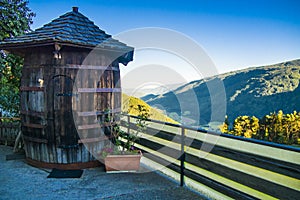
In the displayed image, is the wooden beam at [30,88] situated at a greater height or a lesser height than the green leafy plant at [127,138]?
greater

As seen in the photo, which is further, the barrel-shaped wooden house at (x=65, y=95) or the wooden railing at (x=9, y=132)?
the wooden railing at (x=9, y=132)

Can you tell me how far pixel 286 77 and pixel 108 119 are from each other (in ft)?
261

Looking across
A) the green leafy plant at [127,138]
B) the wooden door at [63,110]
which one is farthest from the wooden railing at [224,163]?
the wooden door at [63,110]

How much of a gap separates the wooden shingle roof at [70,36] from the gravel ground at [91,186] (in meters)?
2.08

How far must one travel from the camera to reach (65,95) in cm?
361

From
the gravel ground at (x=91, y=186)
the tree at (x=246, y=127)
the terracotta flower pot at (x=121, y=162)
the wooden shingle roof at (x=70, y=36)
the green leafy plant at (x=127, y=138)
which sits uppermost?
the wooden shingle roof at (x=70, y=36)

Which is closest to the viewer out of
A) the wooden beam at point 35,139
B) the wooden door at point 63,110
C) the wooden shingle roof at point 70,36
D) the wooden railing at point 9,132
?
the wooden shingle roof at point 70,36

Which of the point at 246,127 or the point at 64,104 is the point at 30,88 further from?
the point at 246,127

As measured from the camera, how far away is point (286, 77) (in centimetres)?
6981

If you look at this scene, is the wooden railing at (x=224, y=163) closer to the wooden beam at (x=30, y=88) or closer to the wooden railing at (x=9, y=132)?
the wooden beam at (x=30, y=88)

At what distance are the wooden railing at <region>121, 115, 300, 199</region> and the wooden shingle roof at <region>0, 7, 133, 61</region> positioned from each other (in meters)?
1.63

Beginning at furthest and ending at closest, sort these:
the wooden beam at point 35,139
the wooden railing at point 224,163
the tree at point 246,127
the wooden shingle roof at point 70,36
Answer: the tree at point 246,127
the wooden beam at point 35,139
the wooden shingle roof at point 70,36
the wooden railing at point 224,163

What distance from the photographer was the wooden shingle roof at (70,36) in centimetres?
346

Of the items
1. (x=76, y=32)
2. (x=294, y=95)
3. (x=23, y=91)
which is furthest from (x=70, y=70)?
(x=294, y=95)
